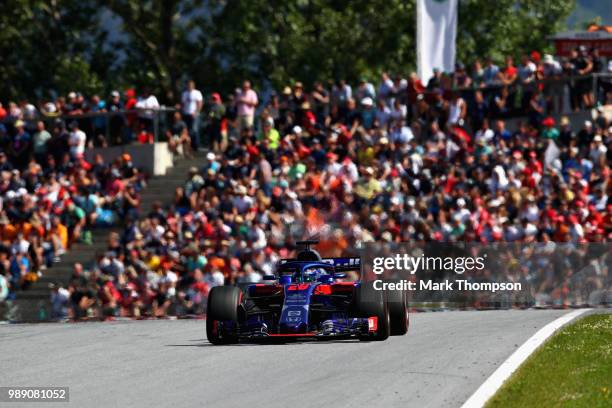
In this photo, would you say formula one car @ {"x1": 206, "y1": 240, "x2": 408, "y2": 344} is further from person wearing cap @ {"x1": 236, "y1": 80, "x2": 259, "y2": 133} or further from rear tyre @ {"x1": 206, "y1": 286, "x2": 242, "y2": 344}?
person wearing cap @ {"x1": 236, "y1": 80, "x2": 259, "y2": 133}

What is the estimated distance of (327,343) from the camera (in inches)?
729

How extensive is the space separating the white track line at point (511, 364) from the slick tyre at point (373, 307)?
1875 millimetres

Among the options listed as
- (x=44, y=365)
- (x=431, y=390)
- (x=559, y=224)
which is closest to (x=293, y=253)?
(x=559, y=224)

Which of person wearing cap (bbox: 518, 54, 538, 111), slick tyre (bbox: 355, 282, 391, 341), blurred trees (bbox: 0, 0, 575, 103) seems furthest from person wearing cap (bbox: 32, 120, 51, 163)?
slick tyre (bbox: 355, 282, 391, 341)

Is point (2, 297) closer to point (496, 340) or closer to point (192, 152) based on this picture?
point (192, 152)

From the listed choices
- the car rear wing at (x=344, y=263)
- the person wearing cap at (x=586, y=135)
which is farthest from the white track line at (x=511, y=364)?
the person wearing cap at (x=586, y=135)

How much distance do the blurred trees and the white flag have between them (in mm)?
14026

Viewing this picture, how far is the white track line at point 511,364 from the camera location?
12.9 m

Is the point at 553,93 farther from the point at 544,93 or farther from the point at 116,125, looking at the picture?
the point at 116,125

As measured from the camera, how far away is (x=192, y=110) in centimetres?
3400

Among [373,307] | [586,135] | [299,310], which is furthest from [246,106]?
[373,307]

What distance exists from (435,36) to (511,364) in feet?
64.0

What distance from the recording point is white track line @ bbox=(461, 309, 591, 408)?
42.2ft

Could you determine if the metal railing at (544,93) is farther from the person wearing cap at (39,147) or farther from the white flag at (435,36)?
the person wearing cap at (39,147)
